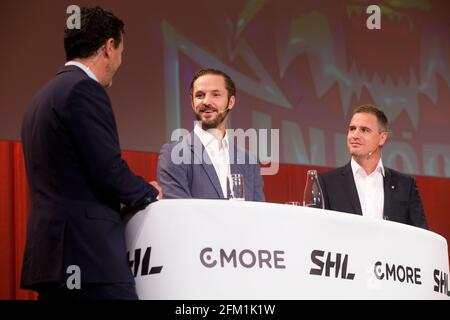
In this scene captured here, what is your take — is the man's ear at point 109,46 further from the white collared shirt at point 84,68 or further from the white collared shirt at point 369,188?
the white collared shirt at point 369,188

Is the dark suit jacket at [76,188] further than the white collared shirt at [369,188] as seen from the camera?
No

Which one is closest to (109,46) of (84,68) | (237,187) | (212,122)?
(84,68)

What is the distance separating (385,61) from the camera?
18.0 feet

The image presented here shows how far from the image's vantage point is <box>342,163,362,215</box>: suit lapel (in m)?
3.96

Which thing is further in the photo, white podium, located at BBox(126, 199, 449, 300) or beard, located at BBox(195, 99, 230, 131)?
beard, located at BBox(195, 99, 230, 131)

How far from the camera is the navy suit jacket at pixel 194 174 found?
129 inches

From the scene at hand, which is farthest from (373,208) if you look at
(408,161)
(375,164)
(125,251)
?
(125,251)

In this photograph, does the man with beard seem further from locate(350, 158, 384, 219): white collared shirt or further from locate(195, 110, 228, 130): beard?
locate(350, 158, 384, 219): white collared shirt

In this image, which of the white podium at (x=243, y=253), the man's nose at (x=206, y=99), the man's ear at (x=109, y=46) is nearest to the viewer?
the white podium at (x=243, y=253)

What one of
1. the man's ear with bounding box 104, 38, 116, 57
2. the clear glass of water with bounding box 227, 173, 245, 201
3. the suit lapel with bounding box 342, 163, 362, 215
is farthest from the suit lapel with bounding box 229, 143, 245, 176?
the man's ear with bounding box 104, 38, 116, 57

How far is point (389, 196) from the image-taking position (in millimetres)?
3926

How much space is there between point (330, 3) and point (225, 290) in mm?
3334

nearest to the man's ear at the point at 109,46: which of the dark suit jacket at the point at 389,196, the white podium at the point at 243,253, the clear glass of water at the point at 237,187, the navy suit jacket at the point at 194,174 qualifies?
the white podium at the point at 243,253

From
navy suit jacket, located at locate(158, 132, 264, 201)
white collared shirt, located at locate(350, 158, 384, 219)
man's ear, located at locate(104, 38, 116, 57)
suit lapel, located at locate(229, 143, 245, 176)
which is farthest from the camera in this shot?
white collared shirt, located at locate(350, 158, 384, 219)
